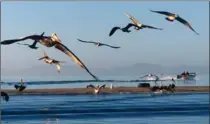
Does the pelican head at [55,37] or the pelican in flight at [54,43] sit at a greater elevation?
the pelican head at [55,37]

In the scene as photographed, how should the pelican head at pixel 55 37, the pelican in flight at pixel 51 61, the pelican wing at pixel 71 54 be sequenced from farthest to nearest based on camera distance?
the pelican in flight at pixel 51 61, the pelican head at pixel 55 37, the pelican wing at pixel 71 54

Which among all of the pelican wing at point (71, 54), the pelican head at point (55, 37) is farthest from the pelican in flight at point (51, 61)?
the pelican wing at point (71, 54)

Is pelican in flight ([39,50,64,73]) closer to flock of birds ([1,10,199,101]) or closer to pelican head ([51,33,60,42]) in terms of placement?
flock of birds ([1,10,199,101])

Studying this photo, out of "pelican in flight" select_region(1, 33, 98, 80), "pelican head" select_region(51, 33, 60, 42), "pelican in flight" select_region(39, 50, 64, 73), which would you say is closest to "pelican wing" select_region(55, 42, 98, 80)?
"pelican in flight" select_region(1, 33, 98, 80)

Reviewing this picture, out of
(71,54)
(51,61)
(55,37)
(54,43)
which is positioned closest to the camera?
(71,54)

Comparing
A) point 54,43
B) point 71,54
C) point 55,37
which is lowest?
point 71,54

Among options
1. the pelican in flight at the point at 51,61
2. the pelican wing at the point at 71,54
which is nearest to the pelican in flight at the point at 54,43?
the pelican wing at the point at 71,54

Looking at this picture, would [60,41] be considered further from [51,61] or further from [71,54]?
[51,61]

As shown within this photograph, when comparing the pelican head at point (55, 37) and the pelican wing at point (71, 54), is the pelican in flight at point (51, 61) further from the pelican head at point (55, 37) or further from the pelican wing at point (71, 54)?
the pelican wing at point (71, 54)

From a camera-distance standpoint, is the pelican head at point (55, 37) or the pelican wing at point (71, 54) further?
the pelican head at point (55, 37)

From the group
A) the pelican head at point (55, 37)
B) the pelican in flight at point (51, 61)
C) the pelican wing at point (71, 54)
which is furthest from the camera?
the pelican in flight at point (51, 61)

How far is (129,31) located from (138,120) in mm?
14063

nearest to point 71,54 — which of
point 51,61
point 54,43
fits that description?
point 54,43

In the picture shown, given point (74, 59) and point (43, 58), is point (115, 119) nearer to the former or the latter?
point (43, 58)
